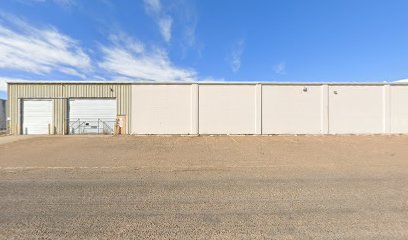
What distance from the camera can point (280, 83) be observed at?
80.4 feet

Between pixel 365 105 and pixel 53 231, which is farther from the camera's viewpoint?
pixel 365 105

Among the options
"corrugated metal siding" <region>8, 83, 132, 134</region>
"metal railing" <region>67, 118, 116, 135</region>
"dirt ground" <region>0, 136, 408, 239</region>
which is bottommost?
"dirt ground" <region>0, 136, 408, 239</region>

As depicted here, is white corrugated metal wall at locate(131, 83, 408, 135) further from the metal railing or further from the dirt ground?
the dirt ground

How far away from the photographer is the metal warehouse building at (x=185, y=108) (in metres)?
24.1

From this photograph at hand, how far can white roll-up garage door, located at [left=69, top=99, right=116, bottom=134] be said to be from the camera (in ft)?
79.7

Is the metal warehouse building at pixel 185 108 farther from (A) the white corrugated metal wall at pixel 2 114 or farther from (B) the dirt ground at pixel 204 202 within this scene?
(B) the dirt ground at pixel 204 202

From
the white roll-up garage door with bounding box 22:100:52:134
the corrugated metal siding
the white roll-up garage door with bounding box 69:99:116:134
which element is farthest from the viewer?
the white roll-up garage door with bounding box 69:99:116:134

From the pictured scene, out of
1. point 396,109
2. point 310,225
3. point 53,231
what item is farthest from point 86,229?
point 396,109

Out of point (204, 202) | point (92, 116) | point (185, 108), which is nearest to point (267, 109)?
point (185, 108)

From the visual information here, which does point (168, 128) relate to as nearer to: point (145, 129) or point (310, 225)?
point (145, 129)

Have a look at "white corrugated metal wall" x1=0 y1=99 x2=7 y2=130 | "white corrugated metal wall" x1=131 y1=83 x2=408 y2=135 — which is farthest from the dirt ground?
"white corrugated metal wall" x1=0 y1=99 x2=7 y2=130

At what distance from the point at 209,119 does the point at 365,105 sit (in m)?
14.2

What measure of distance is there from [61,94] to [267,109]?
60.0 feet

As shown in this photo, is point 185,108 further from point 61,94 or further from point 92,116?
point 61,94
